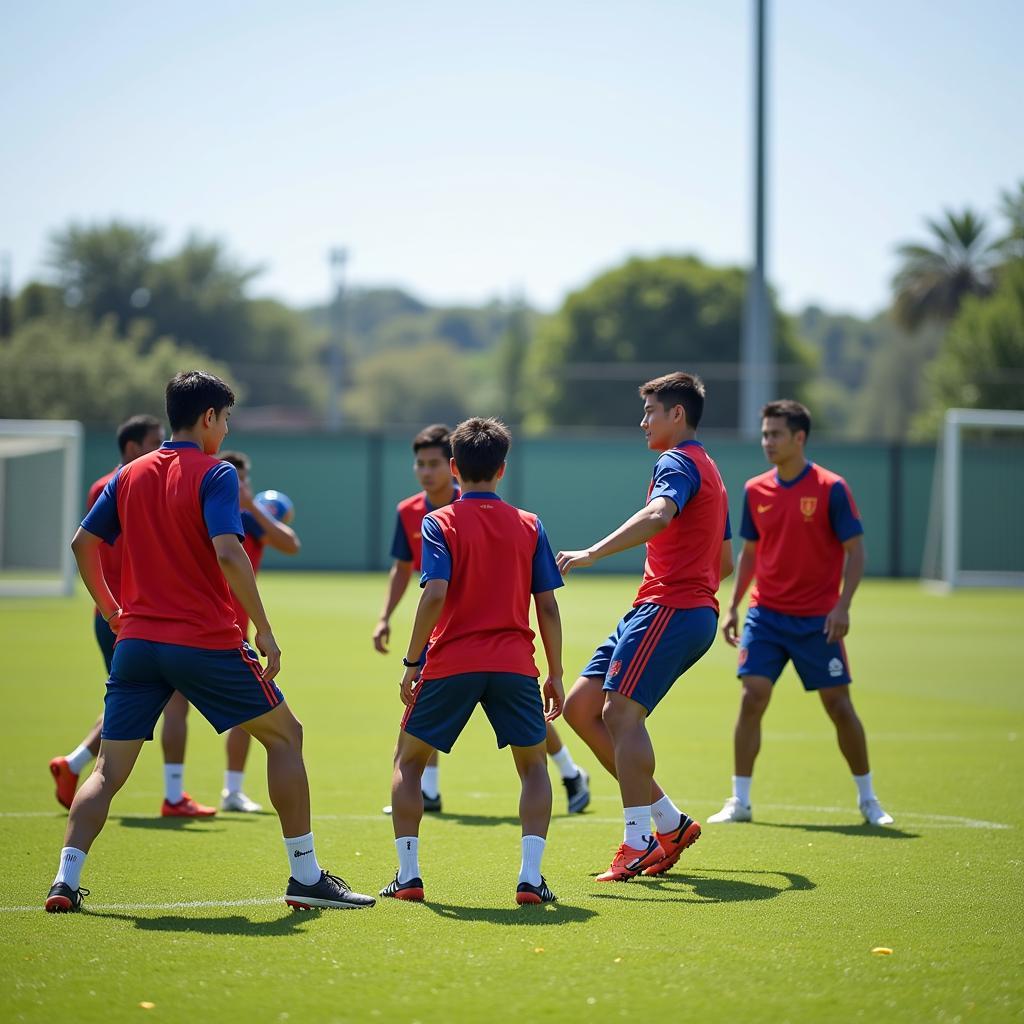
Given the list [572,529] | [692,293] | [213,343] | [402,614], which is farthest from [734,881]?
[213,343]

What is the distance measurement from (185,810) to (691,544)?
3.52 metres

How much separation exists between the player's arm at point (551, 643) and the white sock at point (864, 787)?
2832 millimetres

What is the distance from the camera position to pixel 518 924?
5.81 metres

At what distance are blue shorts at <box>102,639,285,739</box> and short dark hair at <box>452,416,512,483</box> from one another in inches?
46.9

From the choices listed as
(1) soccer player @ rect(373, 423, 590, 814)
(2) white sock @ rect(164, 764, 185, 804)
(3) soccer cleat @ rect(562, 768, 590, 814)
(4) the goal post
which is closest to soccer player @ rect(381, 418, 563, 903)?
(1) soccer player @ rect(373, 423, 590, 814)

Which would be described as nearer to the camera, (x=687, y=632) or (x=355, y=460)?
(x=687, y=632)

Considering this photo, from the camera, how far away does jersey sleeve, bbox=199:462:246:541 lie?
5.90m

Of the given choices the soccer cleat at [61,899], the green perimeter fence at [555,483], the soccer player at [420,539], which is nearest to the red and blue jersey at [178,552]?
the soccer cleat at [61,899]

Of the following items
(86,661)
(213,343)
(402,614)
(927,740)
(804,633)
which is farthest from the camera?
(213,343)

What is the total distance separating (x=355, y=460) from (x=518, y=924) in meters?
31.6

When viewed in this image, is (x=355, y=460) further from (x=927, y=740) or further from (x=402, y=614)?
(x=927, y=740)

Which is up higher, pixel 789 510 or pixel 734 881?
pixel 789 510

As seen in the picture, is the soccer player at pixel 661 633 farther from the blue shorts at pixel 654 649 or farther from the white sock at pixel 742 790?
the white sock at pixel 742 790

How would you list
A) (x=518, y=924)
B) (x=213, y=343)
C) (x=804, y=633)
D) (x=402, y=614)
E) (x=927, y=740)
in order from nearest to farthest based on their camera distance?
(x=518, y=924), (x=804, y=633), (x=927, y=740), (x=402, y=614), (x=213, y=343)
